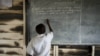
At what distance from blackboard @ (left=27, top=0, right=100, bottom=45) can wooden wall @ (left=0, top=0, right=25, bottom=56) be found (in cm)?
17

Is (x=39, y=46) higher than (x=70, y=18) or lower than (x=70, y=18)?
lower

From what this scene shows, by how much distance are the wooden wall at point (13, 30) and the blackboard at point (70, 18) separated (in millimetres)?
171

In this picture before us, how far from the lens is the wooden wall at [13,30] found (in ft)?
12.9

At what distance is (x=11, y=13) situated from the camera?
3.95 meters

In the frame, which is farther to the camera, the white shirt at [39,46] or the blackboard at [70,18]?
the blackboard at [70,18]

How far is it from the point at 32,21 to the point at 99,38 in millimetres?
1196

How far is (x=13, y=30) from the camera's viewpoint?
3.98 m

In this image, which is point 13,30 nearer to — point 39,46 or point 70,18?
point 70,18

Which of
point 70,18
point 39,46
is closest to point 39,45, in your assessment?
point 39,46

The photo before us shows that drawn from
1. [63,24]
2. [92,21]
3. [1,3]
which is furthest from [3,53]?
[92,21]

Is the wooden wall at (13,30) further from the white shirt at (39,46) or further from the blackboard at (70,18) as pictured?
the white shirt at (39,46)

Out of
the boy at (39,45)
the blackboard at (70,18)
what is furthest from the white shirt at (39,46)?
the blackboard at (70,18)

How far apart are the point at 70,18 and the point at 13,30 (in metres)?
1.02

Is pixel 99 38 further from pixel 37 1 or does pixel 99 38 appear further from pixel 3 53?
pixel 3 53
